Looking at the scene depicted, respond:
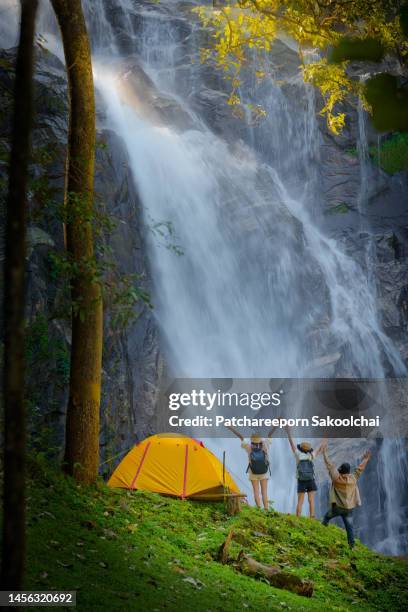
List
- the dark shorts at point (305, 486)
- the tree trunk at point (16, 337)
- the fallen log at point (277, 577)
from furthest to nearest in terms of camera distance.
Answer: the dark shorts at point (305, 486), the fallen log at point (277, 577), the tree trunk at point (16, 337)

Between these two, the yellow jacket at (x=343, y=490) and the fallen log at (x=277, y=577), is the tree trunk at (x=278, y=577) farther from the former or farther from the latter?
the yellow jacket at (x=343, y=490)

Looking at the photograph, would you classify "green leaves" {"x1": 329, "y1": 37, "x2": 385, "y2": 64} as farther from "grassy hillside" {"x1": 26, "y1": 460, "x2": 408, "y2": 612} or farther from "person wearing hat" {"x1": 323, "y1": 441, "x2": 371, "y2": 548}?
"person wearing hat" {"x1": 323, "y1": 441, "x2": 371, "y2": 548}

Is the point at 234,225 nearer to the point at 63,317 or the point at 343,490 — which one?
the point at 63,317

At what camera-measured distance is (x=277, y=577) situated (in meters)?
7.36

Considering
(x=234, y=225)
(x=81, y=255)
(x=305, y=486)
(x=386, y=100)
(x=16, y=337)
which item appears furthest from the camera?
(x=234, y=225)

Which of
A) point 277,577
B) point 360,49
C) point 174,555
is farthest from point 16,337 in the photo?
point 277,577

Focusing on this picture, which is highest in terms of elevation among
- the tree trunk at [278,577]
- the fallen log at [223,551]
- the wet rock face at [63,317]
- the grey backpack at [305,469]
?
the wet rock face at [63,317]

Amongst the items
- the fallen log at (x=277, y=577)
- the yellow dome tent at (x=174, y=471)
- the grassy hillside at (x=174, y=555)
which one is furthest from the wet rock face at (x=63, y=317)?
the fallen log at (x=277, y=577)

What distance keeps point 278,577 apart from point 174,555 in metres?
1.41

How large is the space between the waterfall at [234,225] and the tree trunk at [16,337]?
1466cm

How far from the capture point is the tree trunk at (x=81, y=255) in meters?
7.61

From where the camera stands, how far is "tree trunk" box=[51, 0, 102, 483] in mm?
A: 7609

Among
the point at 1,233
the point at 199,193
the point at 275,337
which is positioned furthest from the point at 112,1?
the point at 1,233

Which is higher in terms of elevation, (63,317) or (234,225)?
(234,225)
